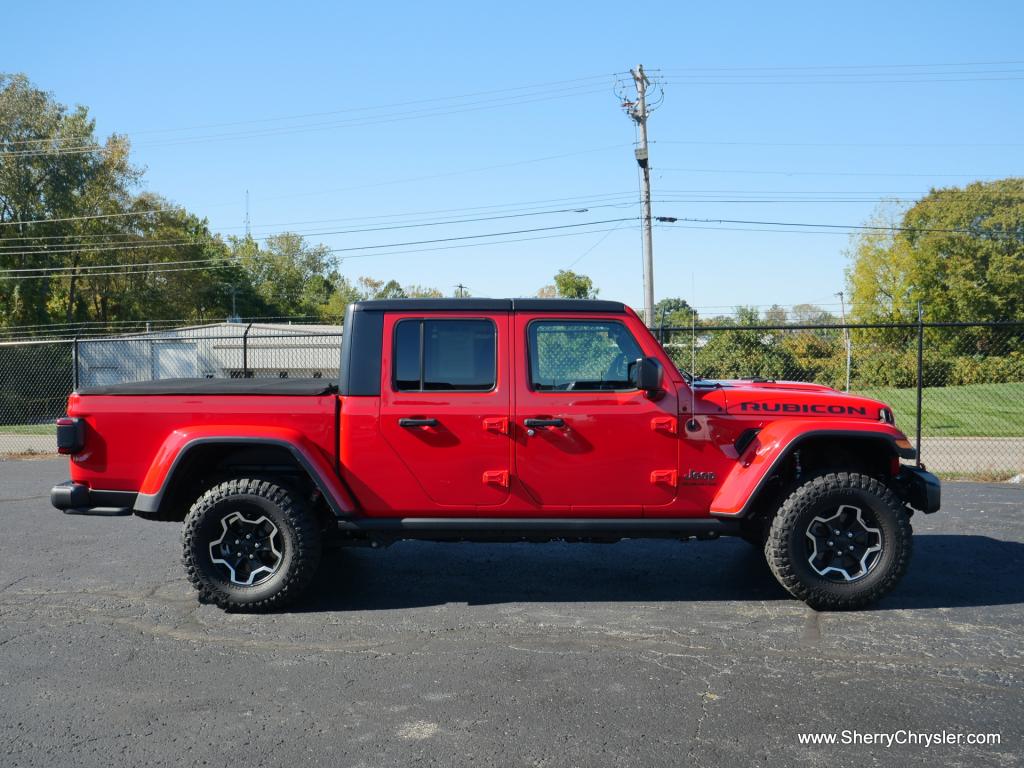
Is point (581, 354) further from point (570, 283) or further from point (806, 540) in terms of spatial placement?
point (570, 283)

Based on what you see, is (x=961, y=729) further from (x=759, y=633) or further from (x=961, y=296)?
(x=961, y=296)

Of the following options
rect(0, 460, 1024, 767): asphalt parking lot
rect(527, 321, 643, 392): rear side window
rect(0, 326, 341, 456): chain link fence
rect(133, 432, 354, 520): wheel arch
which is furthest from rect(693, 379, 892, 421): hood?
rect(0, 326, 341, 456): chain link fence

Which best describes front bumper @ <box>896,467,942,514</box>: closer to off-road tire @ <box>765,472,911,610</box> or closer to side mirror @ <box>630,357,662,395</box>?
off-road tire @ <box>765,472,911,610</box>

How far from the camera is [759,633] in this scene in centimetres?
464

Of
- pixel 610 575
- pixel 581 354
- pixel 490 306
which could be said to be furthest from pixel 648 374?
pixel 610 575

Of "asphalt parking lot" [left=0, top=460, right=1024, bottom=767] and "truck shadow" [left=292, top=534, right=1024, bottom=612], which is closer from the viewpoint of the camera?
"asphalt parking lot" [left=0, top=460, right=1024, bottom=767]

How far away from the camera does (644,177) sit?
82.3 ft

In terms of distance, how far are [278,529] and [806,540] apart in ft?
10.8

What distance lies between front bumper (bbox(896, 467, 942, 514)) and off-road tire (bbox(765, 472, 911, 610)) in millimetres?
260

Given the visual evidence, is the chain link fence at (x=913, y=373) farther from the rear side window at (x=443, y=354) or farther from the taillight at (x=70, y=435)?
the taillight at (x=70, y=435)

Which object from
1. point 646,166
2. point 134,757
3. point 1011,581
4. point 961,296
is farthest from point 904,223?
point 134,757

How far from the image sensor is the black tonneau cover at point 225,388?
5148mm

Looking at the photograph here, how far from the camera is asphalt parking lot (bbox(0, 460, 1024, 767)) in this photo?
334 centimetres

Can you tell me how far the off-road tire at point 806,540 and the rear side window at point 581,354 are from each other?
4.20 ft
